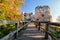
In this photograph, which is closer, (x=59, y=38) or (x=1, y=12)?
(x=59, y=38)

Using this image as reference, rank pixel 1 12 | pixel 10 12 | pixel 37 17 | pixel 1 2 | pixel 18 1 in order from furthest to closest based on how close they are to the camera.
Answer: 1. pixel 37 17
2. pixel 18 1
3. pixel 10 12
4. pixel 1 2
5. pixel 1 12

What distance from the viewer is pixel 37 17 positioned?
7288cm

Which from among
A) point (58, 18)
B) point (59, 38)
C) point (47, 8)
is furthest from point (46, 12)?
point (59, 38)

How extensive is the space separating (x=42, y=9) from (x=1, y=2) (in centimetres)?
7113

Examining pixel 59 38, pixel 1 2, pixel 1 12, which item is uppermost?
pixel 1 2

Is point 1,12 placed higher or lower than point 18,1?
lower

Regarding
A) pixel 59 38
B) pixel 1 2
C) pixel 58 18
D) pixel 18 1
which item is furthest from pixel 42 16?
pixel 59 38

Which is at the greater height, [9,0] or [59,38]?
[9,0]

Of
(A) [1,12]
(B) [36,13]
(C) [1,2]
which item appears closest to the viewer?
Answer: (A) [1,12]

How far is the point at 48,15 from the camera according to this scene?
252ft

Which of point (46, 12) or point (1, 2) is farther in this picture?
point (46, 12)

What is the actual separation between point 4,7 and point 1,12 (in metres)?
0.76

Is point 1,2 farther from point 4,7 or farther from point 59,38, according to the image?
point 59,38

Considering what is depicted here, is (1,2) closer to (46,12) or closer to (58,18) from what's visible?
(46,12)
